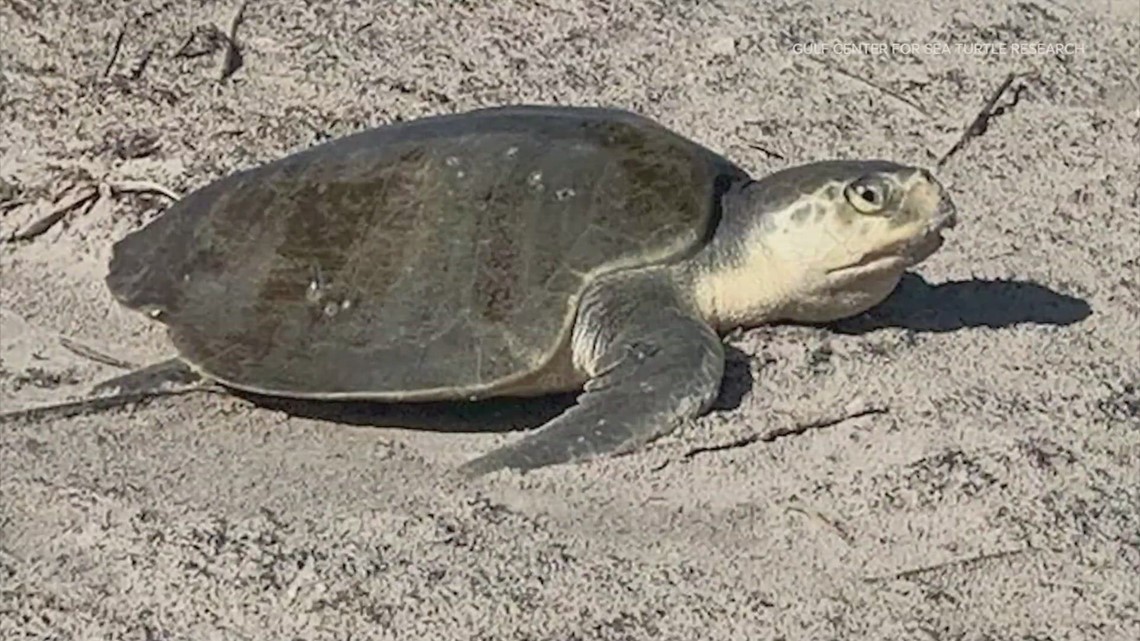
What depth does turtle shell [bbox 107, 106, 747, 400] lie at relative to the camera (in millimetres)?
3367

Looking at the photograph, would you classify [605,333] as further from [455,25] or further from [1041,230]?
[455,25]

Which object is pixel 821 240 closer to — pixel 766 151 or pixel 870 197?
pixel 870 197

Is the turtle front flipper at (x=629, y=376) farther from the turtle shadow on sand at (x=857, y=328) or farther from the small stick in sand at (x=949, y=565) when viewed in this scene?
the small stick in sand at (x=949, y=565)

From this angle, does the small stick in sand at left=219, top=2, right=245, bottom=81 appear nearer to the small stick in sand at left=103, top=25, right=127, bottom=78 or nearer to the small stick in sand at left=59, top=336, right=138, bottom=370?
the small stick in sand at left=103, top=25, right=127, bottom=78

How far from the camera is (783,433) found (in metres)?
3.20

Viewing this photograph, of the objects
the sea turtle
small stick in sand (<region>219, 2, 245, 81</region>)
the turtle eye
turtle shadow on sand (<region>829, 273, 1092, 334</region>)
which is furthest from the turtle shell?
small stick in sand (<region>219, 2, 245, 81</region>)

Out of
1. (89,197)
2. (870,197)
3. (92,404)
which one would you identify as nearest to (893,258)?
(870,197)

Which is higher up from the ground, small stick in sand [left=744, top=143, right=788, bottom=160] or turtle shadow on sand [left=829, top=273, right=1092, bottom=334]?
turtle shadow on sand [left=829, top=273, right=1092, bottom=334]

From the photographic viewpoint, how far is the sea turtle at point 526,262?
11.0ft

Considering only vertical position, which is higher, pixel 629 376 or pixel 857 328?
pixel 629 376

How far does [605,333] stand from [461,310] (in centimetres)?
24

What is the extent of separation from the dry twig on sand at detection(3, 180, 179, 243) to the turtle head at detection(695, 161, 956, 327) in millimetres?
1339

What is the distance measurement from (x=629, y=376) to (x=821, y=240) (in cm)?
46

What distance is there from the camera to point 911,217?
346cm
